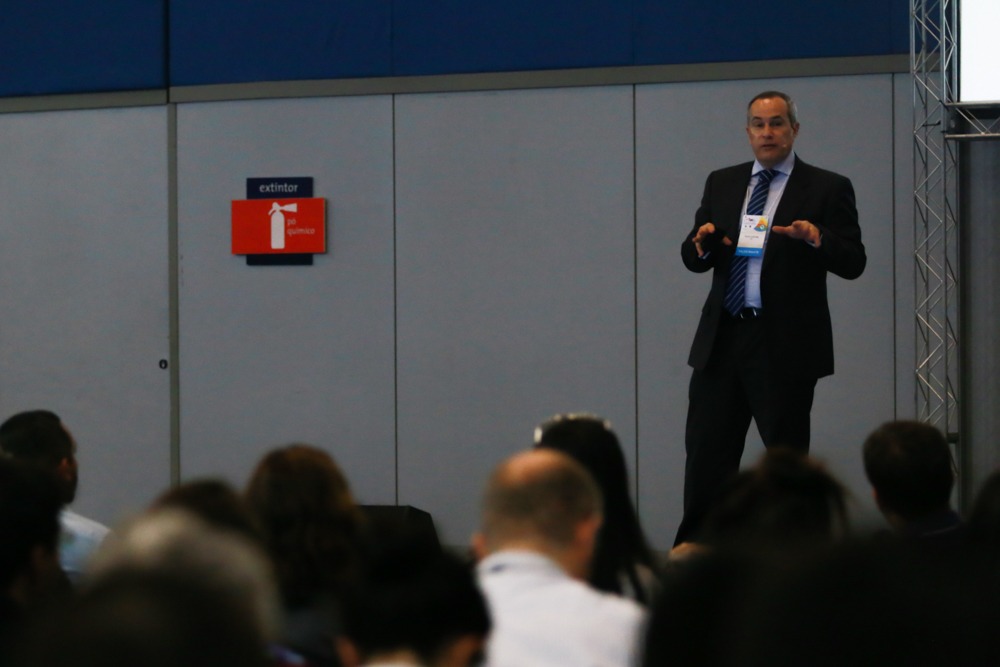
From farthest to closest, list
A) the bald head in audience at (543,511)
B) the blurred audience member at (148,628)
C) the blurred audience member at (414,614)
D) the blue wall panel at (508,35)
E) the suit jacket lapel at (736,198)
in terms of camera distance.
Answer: the blue wall panel at (508,35), the suit jacket lapel at (736,198), the bald head in audience at (543,511), the blurred audience member at (414,614), the blurred audience member at (148,628)

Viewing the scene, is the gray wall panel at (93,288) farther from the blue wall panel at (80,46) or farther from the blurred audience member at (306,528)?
the blurred audience member at (306,528)

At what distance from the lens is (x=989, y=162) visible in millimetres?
4941

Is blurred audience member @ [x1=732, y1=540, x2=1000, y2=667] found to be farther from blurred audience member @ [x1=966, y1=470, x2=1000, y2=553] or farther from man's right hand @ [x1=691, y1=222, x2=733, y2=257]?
man's right hand @ [x1=691, y1=222, x2=733, y2=257]

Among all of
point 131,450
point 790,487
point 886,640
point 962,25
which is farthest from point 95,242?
point 886,640

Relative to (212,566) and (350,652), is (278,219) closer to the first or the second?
(350,652)

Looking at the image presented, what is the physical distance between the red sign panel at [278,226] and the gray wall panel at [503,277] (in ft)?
1.34

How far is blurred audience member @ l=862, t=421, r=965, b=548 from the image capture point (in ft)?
7.77

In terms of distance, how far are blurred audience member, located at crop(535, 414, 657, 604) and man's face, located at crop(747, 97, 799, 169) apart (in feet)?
5.03

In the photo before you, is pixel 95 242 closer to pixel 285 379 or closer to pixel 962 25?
pixel 285 379

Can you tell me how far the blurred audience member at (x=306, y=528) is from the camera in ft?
6.15

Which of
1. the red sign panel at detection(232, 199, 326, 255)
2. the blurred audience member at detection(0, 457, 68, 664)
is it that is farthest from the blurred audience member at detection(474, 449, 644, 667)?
the red sign panel at detection(232, 199, 326, 255)

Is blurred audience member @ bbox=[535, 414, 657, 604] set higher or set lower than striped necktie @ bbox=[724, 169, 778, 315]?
lower

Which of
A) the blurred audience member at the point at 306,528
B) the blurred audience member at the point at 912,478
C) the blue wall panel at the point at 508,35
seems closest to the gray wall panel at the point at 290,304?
Result: the blue wall panel at the point at 508,35

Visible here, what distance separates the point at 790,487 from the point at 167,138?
15.0 ft
